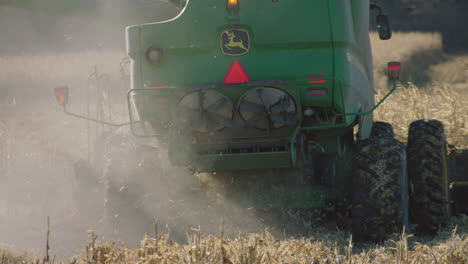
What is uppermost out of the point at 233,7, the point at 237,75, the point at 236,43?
the point at 233,7

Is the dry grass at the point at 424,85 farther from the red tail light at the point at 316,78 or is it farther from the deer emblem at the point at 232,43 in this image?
the deer emblem at the point at 232,43

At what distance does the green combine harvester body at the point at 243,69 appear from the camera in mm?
6426

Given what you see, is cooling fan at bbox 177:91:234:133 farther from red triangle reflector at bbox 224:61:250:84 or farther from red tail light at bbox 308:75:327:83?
red tail light at bbox 308:75:327:83

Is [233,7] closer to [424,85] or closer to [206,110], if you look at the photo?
[206,110]

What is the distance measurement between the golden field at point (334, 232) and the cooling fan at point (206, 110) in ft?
2.96

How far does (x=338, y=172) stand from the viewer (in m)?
7.39

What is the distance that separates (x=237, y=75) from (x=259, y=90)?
376mm

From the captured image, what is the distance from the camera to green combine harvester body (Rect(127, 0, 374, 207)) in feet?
21.1

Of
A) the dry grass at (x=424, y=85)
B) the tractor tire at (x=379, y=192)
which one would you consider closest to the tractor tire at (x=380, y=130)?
the dry grass at (x=424, y=85)

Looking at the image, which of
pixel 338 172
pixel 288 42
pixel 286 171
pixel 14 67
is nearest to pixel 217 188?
pixel 286 171

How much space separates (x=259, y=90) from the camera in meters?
6.19

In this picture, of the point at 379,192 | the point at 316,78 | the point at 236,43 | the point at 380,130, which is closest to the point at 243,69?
the point at 236,43

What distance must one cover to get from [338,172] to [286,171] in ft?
1.68

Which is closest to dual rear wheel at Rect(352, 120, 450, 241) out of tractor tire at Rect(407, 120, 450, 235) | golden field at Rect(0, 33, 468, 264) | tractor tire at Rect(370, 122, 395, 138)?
tractor tire at Rect(407, 120, 450, 235)
